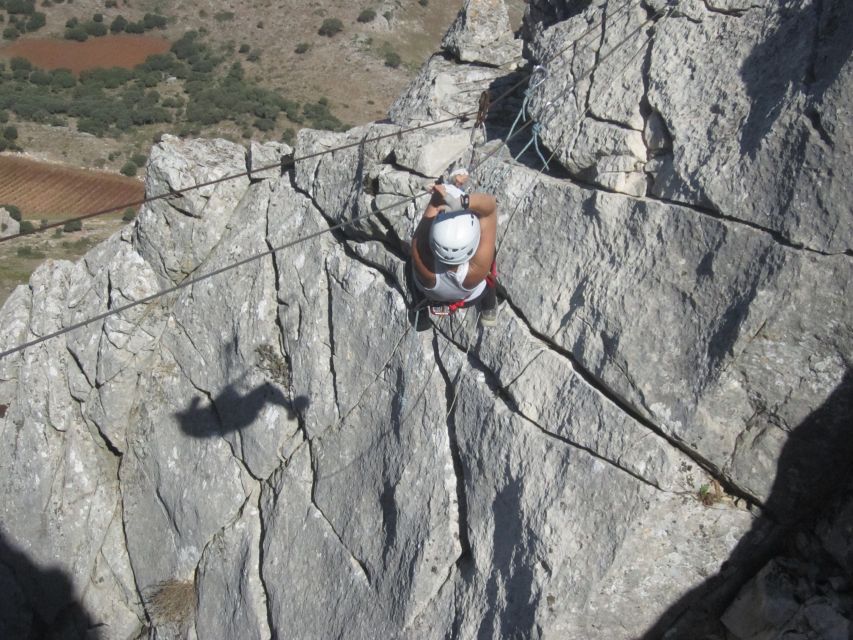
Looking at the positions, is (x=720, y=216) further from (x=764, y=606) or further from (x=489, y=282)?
(x=764, y=606)

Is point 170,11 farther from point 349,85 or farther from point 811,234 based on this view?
point 811,234

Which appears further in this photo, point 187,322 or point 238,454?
point 187,322

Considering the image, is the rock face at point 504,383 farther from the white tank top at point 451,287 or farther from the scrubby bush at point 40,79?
the scrubby bush at point 40,79

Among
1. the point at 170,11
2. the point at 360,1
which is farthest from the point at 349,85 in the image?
the point at 170,11

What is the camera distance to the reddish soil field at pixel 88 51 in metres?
46.7

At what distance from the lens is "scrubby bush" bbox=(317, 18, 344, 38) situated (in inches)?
1988

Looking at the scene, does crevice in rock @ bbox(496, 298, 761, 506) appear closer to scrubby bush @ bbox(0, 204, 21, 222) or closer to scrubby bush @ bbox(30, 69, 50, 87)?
scrubby bush @ bbox(0, 204, 21, 222)

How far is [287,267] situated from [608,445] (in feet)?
16.7

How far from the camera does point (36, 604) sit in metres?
11.4

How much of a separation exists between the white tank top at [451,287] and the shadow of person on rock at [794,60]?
8.62 feet

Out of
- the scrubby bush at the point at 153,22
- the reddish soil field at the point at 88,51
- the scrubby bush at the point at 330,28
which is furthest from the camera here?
the scrubby bush at the point at 153,22

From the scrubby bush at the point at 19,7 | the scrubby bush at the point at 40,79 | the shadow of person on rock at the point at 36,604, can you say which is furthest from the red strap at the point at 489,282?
the scrubby bush at the point at 19,7

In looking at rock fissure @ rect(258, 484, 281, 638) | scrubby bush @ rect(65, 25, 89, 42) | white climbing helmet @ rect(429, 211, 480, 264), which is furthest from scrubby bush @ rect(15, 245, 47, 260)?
scrubby bush @ rect(65, 25, 89, 42)

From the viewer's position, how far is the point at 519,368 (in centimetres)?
698
